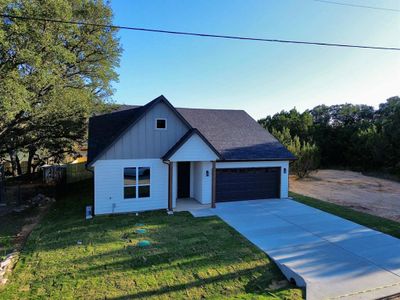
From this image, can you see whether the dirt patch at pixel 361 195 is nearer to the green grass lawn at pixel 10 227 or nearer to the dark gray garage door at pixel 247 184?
the dark gray garage door at pixel 247 184

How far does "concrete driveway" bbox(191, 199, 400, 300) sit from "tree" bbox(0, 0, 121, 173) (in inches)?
357

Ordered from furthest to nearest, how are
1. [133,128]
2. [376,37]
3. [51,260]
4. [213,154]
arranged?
[213,154], [133,128], [376,37], [51,260]

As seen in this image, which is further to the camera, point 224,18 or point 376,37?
point 224,18

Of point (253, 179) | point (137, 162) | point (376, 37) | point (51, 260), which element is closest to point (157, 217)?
point (137, 162)

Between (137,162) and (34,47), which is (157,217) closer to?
(137,162)

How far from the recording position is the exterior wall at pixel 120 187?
39.1 ft

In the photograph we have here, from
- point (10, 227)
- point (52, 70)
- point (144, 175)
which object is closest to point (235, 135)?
point (144, 175)

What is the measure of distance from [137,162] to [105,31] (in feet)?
28.0

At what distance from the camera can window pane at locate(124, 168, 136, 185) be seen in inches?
484

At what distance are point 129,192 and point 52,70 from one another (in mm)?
6633

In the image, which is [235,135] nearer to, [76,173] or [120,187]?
[120,187]

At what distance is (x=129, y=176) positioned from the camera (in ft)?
40.5

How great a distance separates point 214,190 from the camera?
13281 millimetres

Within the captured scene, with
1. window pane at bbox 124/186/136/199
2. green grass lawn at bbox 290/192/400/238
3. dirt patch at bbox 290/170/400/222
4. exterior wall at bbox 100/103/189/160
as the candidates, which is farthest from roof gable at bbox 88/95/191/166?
dirt patch at bbox 290/170/400/222
